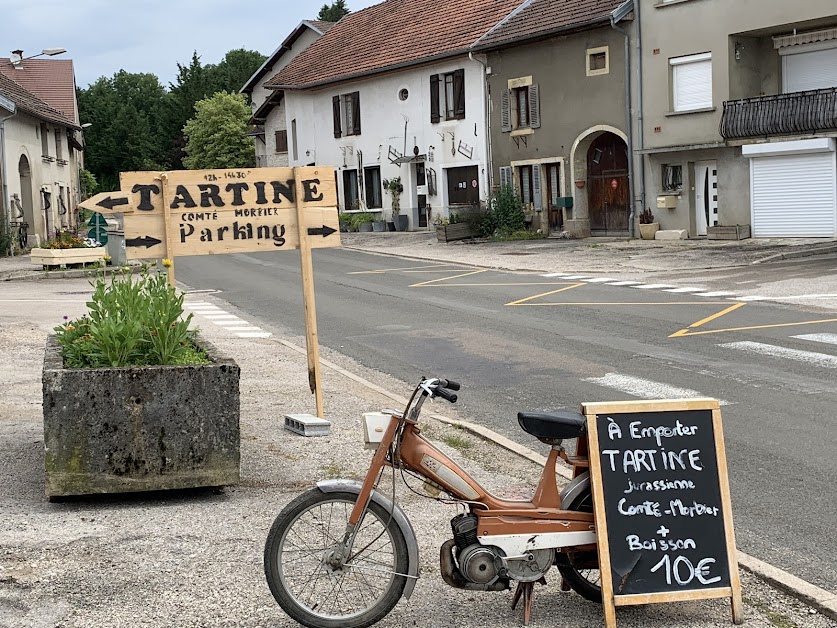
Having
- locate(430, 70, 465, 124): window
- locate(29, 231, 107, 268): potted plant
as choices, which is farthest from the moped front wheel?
locate(430, 70, 465, 124): window

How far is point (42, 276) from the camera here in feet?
89.8

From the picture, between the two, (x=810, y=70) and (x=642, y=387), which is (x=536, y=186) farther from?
(x=642, y=387)

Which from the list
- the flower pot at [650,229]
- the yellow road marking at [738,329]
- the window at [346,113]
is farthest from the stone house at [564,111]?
the yellow road marking at [738,329]

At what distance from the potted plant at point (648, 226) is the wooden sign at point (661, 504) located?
28.4 meters

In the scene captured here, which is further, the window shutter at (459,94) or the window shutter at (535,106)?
the window shutter at (459,94)

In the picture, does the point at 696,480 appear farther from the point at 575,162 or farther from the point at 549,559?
the point at 575,162

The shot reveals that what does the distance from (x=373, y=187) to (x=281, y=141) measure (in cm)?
1076

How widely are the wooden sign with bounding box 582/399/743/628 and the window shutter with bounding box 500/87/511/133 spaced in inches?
1333

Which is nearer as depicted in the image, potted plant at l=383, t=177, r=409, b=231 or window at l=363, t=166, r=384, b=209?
potted plant at l=383, t=177, r=409, b=231

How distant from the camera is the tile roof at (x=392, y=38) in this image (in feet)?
134

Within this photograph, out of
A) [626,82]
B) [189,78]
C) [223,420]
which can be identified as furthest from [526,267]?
[189,78]

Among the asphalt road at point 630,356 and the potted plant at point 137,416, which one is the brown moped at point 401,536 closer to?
the asphalt road at point 630,356

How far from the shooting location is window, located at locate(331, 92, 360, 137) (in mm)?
46750

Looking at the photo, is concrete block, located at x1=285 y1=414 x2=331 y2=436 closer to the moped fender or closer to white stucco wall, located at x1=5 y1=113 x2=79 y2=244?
the moped fender
